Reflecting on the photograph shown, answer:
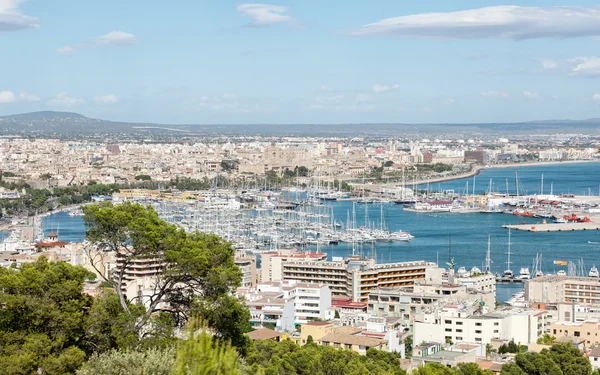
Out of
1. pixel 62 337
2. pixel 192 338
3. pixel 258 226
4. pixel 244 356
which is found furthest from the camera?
pixel 258 226

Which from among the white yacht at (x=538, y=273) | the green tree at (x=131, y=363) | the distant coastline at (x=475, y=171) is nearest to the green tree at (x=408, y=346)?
the green tree at (x=131, y=363)

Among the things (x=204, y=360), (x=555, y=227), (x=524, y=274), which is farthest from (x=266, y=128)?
(x=204, y=360)

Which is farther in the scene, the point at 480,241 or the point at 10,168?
the point at 10,168

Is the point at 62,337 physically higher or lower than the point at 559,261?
higher

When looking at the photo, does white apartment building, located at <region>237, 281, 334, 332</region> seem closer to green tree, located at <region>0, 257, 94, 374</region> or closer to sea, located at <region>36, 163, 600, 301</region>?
sea, located at <region>36, 163, 600, 301</region>

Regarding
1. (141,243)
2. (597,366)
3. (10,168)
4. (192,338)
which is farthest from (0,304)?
(10,168)

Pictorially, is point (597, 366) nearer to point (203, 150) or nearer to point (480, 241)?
point (480, 241)

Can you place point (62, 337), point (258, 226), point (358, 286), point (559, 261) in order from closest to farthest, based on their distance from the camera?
point (62, 337)
point (358, 286)
point (559, 261)
point (258, 226)
